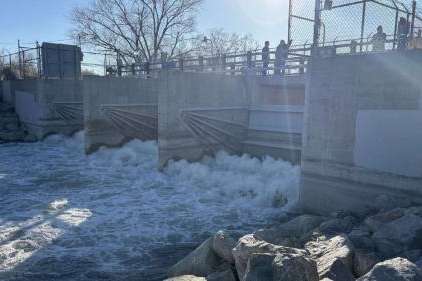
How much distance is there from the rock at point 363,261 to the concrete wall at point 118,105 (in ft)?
44.0

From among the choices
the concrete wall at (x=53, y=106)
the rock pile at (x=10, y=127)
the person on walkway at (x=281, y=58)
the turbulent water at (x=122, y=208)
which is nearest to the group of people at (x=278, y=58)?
the person on walkway at (x=281, y=58)

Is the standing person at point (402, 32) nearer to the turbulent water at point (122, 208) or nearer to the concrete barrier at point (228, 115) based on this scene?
the turbulent water at point (122, 208)

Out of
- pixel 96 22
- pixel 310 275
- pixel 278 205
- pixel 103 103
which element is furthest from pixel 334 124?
pixel 96 22

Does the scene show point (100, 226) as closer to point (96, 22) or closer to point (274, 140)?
point (274, 140)

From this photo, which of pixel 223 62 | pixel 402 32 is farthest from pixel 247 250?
pixel 223 62

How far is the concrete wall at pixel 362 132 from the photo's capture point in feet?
24.6

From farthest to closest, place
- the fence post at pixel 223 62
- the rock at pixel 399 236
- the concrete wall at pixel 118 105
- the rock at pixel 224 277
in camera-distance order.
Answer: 1. the concrete wall at pixel 118 105
2. the fence post at pixel 223 62
3. the rock at pixel 399 236
4. the rock at pixel 224 277

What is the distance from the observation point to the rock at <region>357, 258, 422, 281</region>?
11.7ft

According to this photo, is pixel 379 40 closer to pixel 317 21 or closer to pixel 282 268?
pixel 317 21

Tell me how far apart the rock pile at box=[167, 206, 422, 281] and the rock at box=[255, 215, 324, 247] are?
0.06ft

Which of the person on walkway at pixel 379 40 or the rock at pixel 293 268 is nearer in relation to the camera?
the rock at pixel 293 268

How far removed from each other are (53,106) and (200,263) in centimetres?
1793

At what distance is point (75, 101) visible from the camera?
70.9 ft

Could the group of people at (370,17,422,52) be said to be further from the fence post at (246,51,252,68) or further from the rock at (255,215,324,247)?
the fence post at (246,51,252,68)
